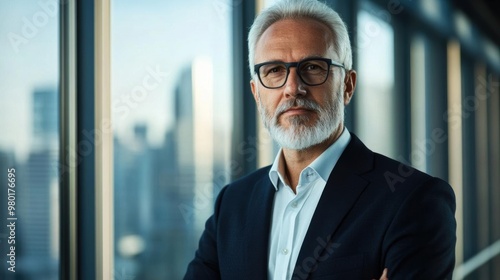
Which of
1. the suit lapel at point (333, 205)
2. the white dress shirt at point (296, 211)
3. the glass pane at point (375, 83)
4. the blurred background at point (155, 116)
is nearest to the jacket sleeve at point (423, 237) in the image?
the suit lapel at point (333, 205)

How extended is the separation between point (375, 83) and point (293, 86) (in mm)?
1947

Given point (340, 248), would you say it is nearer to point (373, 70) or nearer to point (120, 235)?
point (120, 235)

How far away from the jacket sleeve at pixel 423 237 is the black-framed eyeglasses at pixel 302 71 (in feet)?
1.36

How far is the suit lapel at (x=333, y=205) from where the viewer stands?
141 centimetres

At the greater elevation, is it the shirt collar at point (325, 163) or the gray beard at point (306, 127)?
the gray beard at point (306, 127)

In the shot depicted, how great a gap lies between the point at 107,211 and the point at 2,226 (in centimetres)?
53

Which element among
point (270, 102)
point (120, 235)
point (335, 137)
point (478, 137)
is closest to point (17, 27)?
point (120, 235)

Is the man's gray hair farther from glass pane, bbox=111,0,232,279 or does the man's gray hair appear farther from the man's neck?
glass pane, bbox=111,0,232,279

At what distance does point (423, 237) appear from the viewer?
51.8 inches

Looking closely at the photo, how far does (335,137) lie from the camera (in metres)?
1.60

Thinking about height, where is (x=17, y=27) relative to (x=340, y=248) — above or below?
above

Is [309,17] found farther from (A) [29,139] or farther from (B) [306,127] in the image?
(A) [29,139]

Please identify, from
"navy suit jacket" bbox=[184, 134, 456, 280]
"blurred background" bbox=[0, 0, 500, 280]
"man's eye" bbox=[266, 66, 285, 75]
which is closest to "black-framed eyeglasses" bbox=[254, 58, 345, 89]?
"man's eye" bbox=[266, 66, 285, 75]

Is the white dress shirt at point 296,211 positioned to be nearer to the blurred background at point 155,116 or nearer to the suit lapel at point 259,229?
the suit lapel at point 259,229
